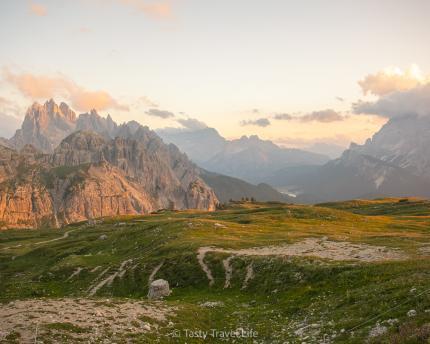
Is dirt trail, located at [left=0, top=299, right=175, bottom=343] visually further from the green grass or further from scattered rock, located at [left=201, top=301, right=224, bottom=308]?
scattered rock, located at [left=201, top=301, right=224, bottom=308]

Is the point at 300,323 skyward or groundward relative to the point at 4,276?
skyward

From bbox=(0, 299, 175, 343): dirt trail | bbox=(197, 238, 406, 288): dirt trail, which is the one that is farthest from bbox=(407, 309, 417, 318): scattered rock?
bbox=(197, 238, 406, 288): dirt trail

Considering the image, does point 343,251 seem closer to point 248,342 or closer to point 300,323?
point 300,323

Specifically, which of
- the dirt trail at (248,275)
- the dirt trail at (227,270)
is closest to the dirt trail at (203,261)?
the dirt trail at (227,270)

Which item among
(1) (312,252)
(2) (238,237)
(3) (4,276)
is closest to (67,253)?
(3) (4,276)

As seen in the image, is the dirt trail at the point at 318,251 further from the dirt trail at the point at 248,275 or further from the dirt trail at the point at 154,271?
the dirt trail at the point at 154,271

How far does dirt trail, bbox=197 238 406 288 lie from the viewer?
50.1 meters

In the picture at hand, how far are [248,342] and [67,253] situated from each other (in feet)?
285

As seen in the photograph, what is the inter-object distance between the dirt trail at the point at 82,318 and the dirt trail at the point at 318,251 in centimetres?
1875

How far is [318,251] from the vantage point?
189ft

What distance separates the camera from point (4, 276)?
303 ft

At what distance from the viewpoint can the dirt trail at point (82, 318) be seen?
26703 mm

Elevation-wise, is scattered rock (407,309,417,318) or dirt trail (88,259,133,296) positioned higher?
scattered rock (407,309,417,318)

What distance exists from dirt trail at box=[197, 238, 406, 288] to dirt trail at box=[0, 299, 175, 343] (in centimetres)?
1875
